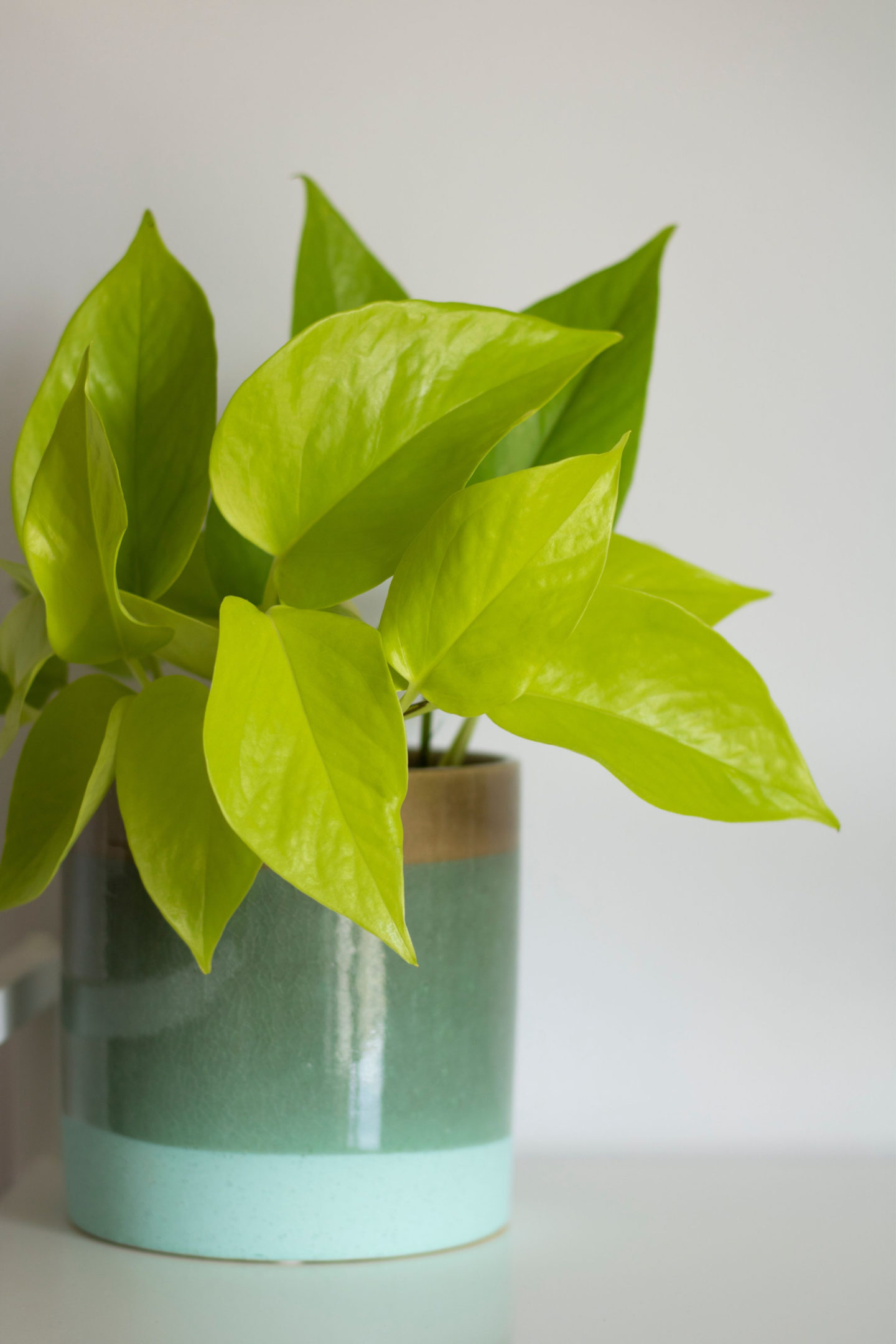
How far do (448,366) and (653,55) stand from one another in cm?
54

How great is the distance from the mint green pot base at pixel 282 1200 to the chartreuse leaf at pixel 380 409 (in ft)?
1.14

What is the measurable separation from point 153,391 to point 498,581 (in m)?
0.25

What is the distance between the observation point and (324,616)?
53cm

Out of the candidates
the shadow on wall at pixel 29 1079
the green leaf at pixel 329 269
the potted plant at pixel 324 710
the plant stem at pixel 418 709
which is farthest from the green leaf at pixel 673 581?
the shadow on wall at pixel 29 1079

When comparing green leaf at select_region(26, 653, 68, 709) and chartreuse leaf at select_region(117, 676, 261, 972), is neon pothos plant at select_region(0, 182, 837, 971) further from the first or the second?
green leaf at select_region(26, 653, 68, 709)

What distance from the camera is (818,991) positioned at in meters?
0.90

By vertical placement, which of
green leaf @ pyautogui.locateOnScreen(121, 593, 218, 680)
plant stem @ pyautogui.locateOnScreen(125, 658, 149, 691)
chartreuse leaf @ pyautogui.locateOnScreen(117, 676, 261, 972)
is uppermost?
green leaf @ pyautogui.locateOnScreen(121, 593, 218, 680)

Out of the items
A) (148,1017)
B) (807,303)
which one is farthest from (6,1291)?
(807,303)

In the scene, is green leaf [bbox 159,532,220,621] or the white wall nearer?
green leaf [bbox 159,532,220,621]

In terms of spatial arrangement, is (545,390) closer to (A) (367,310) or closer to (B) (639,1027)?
(A) (367,310)

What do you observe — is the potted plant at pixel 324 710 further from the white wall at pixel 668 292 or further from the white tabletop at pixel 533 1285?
the white wall at pixel 668 292

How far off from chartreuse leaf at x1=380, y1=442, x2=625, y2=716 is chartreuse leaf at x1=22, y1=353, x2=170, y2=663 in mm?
126

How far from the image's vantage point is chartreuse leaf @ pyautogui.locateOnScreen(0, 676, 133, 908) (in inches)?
22.3

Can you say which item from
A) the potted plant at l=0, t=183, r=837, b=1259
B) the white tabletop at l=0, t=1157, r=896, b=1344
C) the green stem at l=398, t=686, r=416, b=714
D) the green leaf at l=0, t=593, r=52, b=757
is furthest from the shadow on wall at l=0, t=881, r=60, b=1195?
the green stem at l=398, t=686, r=416, b=714
